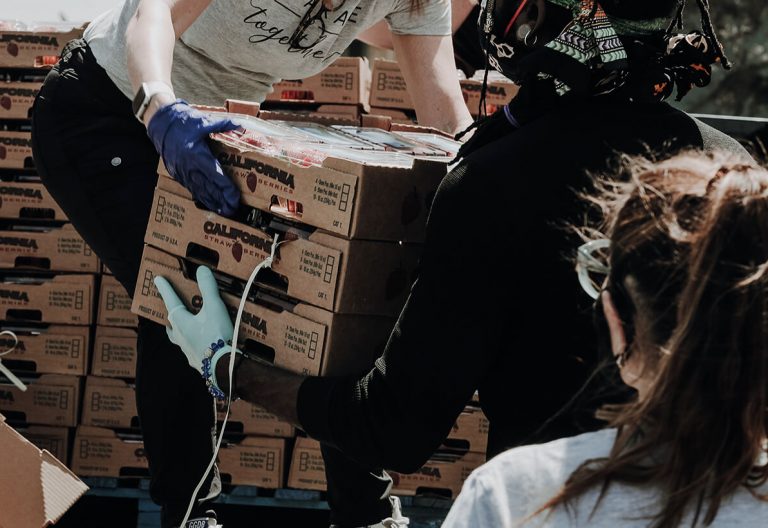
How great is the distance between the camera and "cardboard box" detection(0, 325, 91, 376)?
3.62 meters

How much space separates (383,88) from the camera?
12.6ft

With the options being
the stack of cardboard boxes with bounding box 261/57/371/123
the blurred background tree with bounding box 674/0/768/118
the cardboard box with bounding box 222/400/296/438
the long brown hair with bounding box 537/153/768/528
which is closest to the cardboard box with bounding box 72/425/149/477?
the cardboard box with bounding box 222/400/296/438

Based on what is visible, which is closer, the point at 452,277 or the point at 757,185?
the point at 757,185

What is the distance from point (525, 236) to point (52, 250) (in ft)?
8.04

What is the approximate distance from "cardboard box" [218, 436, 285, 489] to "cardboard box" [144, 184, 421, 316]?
4.90ft

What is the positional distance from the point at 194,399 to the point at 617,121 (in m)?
1.26

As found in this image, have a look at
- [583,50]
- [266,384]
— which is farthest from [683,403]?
[266,384]

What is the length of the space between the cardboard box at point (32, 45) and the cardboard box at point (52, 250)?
565 mm

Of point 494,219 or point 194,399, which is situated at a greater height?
point 494,219

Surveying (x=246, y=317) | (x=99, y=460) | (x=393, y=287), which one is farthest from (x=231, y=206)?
(x=99, y=460)

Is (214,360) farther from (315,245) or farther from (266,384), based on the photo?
(315,245)

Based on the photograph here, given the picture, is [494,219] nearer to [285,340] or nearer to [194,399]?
[285,340]

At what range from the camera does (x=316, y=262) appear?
1919 millimetres

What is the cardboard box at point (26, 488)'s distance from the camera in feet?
8.32
